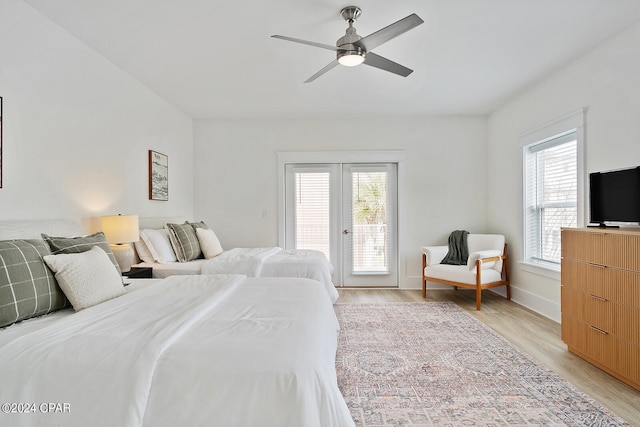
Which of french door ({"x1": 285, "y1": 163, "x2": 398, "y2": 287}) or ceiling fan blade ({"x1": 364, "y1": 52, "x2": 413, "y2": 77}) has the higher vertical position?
ceiling fan blade ({"x1": 364, "y1": 52, "x2": 413, "y2": 77})

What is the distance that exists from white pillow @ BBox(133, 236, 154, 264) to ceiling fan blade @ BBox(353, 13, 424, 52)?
9.40 ft

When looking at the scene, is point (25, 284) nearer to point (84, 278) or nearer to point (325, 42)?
point (84, 278)

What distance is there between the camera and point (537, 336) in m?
3.25

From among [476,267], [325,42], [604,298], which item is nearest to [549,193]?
[476,267]

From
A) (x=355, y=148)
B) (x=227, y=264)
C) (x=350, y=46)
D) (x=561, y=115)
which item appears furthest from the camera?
(x=355, y=148)

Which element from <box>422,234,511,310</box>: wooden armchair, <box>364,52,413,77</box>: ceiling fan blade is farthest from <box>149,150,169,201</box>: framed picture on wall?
<box>422,234,511,310</box>: wooden armchair

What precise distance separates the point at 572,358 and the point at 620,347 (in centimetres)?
49

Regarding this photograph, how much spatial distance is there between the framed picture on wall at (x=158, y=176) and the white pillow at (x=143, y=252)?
0.70 meters

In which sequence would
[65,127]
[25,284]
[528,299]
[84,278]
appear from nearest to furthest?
[25,284] → [84,278] → [65,127] → [528,299]

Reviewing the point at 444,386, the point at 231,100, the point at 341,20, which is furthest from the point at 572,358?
the point at 231,100

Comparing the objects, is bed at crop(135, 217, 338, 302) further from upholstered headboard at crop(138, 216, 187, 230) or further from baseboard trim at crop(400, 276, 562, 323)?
baseboard trim at crop(400, 276, 562, 323)

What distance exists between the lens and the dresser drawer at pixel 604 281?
7.43ft

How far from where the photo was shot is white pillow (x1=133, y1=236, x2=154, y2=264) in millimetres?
3584

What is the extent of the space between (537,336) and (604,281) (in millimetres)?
1015
